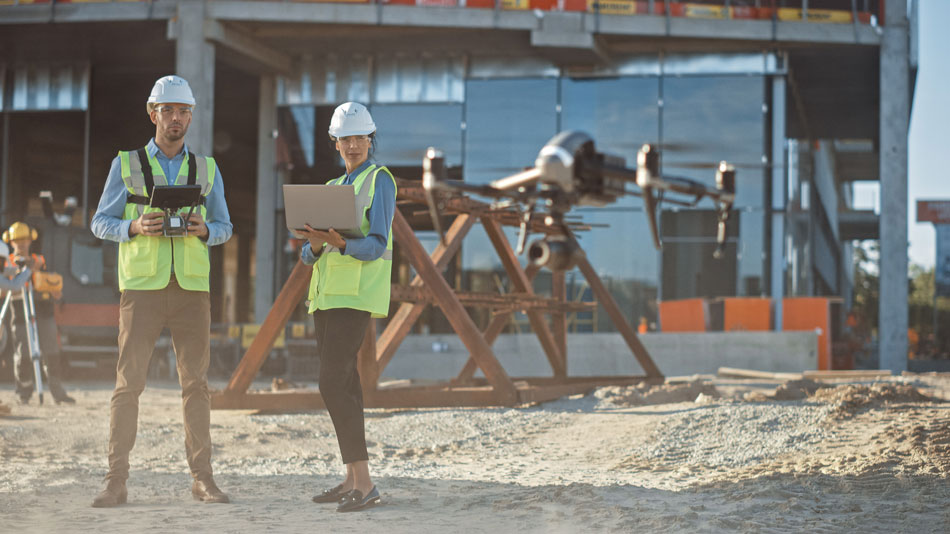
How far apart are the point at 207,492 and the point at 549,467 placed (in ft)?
8.42

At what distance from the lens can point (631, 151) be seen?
2405 centimetres

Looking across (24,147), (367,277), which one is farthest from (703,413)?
(24,147)

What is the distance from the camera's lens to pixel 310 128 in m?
25.7

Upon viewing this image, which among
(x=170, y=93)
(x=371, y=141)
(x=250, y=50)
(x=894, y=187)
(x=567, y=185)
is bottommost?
(x=567, y=185)

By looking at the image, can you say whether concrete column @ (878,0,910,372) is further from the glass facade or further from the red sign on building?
the red sign on building

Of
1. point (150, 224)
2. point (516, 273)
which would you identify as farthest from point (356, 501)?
point (516, 273)

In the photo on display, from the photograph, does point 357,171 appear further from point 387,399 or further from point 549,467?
point 387,399

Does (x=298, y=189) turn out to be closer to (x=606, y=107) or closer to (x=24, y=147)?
(x=606, y=107)

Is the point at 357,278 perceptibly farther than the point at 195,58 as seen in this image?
No

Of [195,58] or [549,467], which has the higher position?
[195,58]

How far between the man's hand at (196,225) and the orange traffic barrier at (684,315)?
53.7 feet

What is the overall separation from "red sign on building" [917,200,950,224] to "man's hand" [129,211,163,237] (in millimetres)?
39883

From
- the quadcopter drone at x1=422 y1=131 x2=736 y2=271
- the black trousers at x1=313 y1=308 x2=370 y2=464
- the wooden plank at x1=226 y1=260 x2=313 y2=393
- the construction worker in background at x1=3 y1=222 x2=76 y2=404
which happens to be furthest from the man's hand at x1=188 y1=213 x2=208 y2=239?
the construction worker in background at x1=3 y1=222 x2=76 y2=404

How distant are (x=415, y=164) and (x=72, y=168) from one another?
1140 cm
